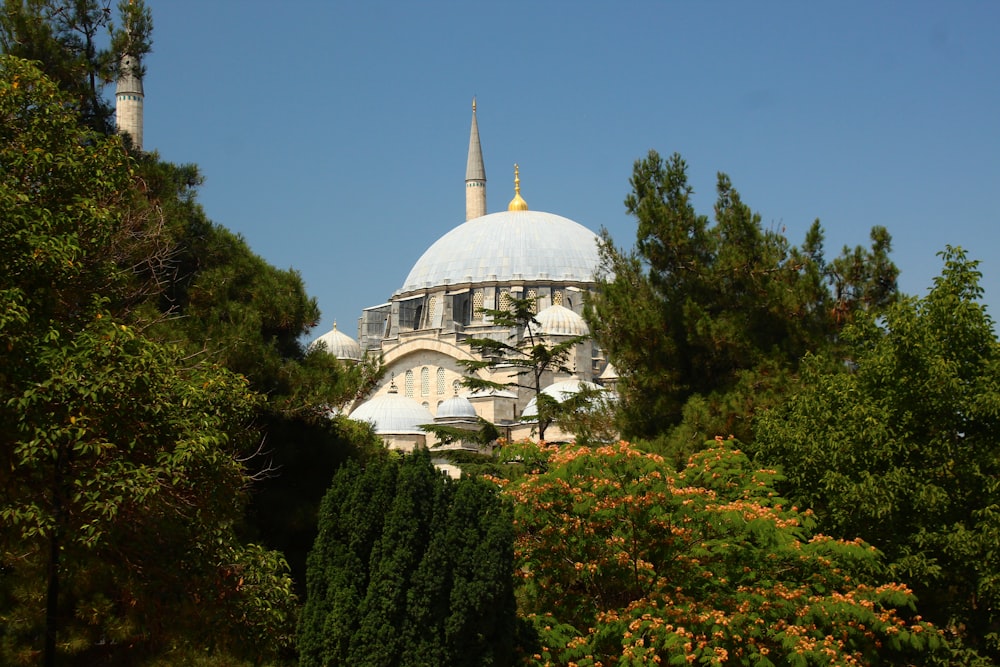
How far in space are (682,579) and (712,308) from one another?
7.08 meters

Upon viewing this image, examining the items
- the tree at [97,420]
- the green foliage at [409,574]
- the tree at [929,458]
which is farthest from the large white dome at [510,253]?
the tree at [97,420]

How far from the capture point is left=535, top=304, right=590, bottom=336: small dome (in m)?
43.8

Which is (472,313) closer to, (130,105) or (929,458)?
(130,105)

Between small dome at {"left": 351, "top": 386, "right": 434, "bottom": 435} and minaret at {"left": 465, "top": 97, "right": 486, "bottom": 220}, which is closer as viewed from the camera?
small dome at {"left": 351, "top": 386, "right": 434, "bottom": 435}

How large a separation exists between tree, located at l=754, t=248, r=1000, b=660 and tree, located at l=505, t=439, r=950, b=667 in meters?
0.62

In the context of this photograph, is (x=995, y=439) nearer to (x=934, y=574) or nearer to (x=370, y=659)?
(x=934, y=574)

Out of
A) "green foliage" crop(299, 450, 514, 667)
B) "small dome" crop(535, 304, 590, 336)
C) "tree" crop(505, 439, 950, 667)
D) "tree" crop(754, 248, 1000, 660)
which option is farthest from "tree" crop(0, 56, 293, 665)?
"small dome" crop(535, 304, 590, 336)

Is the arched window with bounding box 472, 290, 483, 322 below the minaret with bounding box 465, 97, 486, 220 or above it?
below

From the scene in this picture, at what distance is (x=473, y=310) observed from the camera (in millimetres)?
52719

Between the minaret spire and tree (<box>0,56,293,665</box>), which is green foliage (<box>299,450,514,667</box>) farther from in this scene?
the minaret spire

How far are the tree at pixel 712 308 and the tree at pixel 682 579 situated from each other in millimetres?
4267

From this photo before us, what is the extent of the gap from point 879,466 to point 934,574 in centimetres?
137

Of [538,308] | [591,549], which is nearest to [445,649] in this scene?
[591,549]

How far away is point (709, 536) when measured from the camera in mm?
10688
